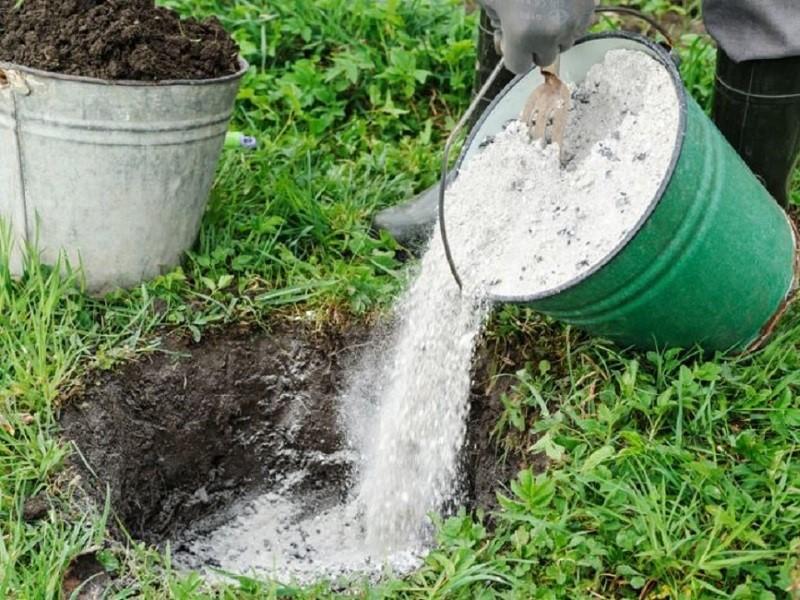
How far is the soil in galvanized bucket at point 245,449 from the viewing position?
8.44 ft

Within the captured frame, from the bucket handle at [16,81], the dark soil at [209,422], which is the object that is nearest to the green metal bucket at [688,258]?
the dark soil at [209,422]

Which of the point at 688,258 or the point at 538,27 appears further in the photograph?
the point at 688,258

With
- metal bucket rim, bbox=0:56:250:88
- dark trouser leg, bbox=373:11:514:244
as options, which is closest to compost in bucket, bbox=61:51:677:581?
dark trouser leg, bbox=373:11:514:244

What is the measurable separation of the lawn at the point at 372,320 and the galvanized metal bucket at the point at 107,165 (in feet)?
0.29

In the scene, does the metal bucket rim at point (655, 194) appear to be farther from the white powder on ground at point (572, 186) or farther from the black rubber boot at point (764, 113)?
the black rubber boot at point (764, 113)

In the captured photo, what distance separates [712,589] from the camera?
1.90m

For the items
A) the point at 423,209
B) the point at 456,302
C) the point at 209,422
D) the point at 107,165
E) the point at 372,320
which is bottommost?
the point at 209,422

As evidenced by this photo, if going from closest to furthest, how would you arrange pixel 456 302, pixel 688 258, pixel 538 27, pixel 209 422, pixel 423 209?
pixel 538 27
pixel 688 258
pixel 456 302
pixel 209 422
pixel 423 209

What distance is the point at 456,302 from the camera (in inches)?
96.0

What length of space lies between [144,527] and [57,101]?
38.4 inches

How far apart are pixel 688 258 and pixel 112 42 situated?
1356 millimetres

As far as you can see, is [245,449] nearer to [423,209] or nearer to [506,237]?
[423,209]

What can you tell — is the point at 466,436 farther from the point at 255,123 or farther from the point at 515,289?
the point at 255,123

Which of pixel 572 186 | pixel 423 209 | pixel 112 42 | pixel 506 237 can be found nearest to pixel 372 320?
pixel 423 209
